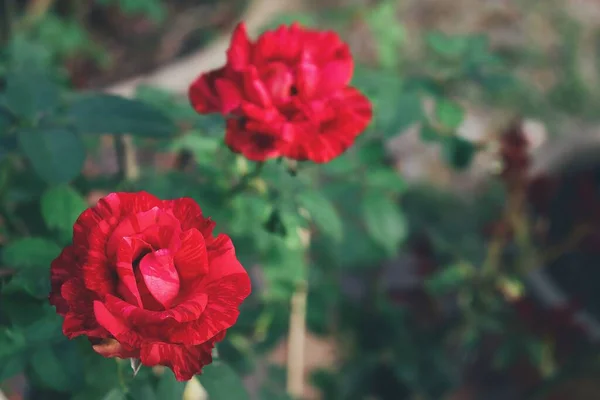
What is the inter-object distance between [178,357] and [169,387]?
0.35ft

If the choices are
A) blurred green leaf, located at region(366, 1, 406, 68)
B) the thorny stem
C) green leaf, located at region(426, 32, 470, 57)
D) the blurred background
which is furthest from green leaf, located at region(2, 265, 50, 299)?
blurred green leaf, located at region(366, 1, 406, 68)

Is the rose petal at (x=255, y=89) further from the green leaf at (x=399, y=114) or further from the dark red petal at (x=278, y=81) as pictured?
the green leaf at (x=399, y=114)

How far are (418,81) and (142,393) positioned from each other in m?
0.60

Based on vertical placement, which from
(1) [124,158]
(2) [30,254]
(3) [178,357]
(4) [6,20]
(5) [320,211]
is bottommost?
(3) [178,357]

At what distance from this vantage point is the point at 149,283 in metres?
0.45

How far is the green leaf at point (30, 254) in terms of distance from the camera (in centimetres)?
61

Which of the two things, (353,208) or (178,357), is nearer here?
(178,357)

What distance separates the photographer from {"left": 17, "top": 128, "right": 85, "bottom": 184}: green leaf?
0.64 metres

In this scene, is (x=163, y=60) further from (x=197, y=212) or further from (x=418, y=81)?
(x=197, y=212)

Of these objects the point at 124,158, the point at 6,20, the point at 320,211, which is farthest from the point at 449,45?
the point at 6,20

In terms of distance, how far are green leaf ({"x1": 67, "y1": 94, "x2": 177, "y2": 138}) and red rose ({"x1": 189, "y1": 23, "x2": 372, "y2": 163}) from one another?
0.09 metres

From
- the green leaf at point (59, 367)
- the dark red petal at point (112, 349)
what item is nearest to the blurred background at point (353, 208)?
the green leaf at point (59, 367)

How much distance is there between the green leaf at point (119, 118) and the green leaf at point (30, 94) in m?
0.03

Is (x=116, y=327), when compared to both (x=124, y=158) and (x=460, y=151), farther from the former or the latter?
(x=460, y=151)
